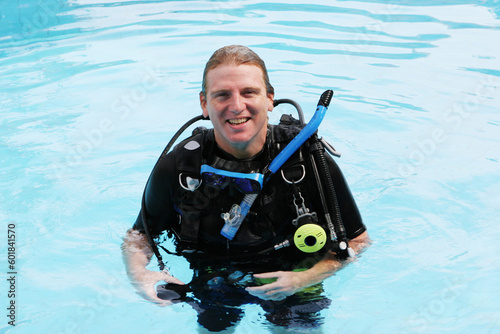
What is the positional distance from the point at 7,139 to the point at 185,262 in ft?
10.5

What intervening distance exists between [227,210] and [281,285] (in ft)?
1.52

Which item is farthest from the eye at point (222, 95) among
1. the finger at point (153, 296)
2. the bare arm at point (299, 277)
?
the finger at point (153, 296)

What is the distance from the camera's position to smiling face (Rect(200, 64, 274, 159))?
2535 millimetres

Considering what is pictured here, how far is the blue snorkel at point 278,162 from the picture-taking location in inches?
99.2

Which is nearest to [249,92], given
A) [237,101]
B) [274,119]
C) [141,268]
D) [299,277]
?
[237,101]

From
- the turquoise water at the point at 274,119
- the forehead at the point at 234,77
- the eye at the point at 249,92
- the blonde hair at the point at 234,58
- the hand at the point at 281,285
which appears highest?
the blonde hair at the point at 234,58

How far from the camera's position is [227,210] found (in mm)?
2717

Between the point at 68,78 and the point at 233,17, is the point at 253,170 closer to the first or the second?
the point at 68,78

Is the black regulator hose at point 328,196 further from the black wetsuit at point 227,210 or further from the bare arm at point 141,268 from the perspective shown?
the bare arm at point 141,268

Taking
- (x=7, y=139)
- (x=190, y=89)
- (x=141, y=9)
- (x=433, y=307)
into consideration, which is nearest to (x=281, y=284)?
(x=433, y=307)

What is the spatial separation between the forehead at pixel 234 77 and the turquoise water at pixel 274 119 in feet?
3.52

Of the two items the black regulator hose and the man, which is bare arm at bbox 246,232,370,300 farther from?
the black regulator hose

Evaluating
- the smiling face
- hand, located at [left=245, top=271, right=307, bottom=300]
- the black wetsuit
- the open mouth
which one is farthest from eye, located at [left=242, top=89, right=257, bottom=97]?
hand, located at [left=245, top=271, right=307, bottom=300]

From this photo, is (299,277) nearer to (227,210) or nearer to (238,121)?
(227,210)
